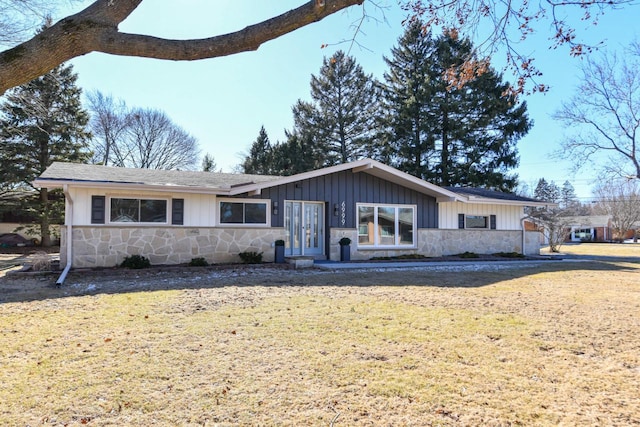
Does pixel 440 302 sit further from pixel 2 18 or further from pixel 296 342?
pixel 2 18

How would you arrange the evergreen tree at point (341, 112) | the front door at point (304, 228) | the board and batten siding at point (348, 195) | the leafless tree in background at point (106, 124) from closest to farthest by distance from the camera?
the board and batten siding at point (348, 195), the front door at point (304, 228), the leafless tree in background at point (106, 124), the evergreen tree at point (341, 112)

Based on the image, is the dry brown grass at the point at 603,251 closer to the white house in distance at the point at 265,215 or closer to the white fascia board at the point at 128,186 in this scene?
the white house in distance at the point at 265,215

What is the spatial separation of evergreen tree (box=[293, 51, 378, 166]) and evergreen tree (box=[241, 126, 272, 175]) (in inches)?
125

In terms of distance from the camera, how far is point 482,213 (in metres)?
16.2

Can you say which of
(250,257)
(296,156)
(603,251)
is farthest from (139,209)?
(603,251)

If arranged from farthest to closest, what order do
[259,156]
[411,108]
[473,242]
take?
1. [259,156]
2. [411,108]
3. [473,242]

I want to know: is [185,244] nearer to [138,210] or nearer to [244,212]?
[138,210]

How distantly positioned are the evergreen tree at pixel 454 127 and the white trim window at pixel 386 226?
1276cm

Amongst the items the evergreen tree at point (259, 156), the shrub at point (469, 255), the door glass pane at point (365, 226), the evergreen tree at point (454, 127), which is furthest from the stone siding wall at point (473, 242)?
the evergreen tree at point (259, 156)

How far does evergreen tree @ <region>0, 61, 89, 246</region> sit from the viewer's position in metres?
20.5

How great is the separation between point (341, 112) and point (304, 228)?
1855 cm

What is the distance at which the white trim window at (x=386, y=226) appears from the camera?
13828 mm

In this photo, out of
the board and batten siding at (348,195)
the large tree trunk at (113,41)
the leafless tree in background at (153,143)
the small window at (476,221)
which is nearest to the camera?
the large tree trunk at (113,41)

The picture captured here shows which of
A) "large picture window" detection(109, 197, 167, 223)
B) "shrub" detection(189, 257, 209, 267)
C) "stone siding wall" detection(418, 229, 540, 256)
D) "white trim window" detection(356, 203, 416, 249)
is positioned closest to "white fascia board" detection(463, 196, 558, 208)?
"stone siding wall" detection(418, 229, 540, 256)
